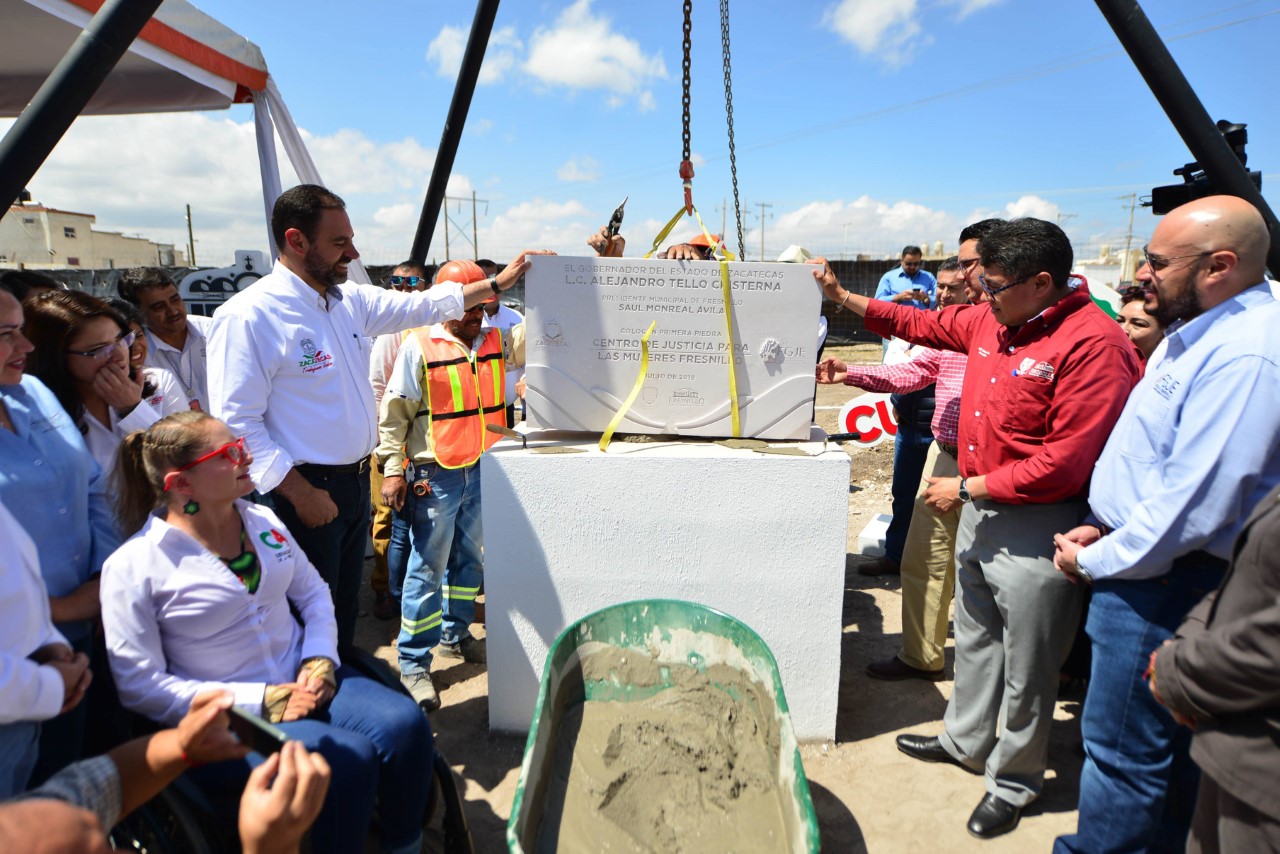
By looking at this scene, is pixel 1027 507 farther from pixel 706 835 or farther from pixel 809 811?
pixel 706 835

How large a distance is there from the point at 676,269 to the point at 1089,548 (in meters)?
1.67

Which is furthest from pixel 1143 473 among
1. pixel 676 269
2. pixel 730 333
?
pixel 676 269

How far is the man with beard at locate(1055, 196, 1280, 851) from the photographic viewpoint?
5.51 ft

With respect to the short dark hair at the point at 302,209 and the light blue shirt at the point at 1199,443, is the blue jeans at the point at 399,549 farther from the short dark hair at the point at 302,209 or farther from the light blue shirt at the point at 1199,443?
the light blue shirt at the point at 1199,443

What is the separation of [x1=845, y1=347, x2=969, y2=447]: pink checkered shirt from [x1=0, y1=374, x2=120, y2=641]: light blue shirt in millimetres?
2876

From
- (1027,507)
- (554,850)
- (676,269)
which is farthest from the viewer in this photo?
(676,269)

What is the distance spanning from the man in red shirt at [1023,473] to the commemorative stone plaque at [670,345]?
66 centimetres

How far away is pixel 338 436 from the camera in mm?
2572

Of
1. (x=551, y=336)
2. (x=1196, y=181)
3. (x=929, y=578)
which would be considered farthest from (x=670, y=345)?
(x=1196, y=181)

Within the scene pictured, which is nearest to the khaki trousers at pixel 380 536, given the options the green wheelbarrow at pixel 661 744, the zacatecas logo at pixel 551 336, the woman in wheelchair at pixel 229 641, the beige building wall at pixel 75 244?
the zacatecas logo at pixel 551 336

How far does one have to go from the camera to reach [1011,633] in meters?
2.37

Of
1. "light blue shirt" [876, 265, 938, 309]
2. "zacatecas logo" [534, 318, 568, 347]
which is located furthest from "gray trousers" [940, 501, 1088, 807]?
"light blue shirt" [876, 265, 938, 309]

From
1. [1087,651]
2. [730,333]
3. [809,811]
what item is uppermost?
[730,333]

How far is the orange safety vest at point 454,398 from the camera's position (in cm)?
337
